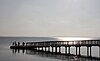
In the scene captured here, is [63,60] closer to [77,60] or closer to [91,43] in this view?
[77,60]

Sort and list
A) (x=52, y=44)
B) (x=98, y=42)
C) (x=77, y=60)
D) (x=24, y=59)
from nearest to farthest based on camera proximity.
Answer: (x=77, y=60) < (x=24, y=59) < (x=98, y=42) < (x=52, y=44)

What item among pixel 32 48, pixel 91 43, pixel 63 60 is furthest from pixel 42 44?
pixel 63 60

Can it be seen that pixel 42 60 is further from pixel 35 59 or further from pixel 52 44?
pixel 52 44

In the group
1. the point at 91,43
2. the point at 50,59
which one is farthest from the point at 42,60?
the point at 91,43

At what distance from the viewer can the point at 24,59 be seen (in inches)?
1975

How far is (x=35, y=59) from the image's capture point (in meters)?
48.7

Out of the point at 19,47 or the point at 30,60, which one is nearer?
the point at 30,60

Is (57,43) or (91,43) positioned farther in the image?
(57,43)

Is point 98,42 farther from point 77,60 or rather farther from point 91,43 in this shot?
point 77,60

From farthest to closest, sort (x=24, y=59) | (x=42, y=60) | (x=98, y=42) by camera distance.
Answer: (x=98, y=42), (x=24, y=59), (x=42, y=60)

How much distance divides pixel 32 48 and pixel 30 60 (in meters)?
15.7

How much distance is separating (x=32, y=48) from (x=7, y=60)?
15.5 meters

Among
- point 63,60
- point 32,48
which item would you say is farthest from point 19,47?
point 63,60

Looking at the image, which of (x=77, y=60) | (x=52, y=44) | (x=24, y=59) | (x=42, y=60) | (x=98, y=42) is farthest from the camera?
(x=52, y=44)
